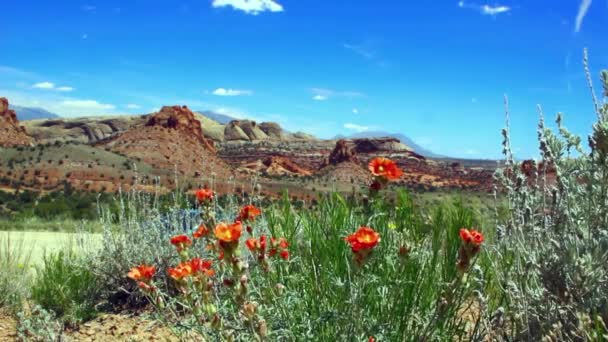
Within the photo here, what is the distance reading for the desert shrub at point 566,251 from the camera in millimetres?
2541

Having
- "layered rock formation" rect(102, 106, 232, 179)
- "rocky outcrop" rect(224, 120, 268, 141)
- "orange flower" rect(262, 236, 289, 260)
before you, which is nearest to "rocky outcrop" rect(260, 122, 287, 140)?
"rocky outcrop" rect(224, 120, 268, 141)

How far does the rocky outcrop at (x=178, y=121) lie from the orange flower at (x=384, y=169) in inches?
2512

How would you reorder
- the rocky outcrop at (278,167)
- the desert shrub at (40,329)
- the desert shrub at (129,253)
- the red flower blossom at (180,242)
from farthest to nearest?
the rocky outcrop at (278,167) → the desert shrub at (129,253) → the desert shrub at (40,329) → the red flower blossom at (180,242)

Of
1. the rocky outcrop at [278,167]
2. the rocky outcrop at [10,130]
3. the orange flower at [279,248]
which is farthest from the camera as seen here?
the rocky outcrop at [278,167]

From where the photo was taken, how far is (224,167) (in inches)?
2333

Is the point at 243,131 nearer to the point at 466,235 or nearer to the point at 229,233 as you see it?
the point at 229,233

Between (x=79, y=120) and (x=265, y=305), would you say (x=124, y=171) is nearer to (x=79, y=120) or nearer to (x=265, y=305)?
(x=265, y=305)

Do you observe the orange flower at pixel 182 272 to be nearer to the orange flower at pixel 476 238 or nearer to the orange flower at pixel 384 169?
the orange flower at pixel 384 169

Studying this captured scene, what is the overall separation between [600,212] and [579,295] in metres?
0.39

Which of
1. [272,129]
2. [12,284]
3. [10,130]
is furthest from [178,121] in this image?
[272,129]

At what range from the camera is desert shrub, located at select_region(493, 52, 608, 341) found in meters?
2.54

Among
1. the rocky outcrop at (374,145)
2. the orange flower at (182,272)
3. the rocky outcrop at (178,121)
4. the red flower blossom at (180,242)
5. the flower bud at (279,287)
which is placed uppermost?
the rocky outcrop at (178,121)

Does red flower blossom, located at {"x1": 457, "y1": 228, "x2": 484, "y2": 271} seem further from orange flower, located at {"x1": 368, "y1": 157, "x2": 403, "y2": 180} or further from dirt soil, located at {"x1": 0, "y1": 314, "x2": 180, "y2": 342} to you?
dirt soil, located at {"x1": 0, "y1": 314, "x2": 180, "y2": 342}

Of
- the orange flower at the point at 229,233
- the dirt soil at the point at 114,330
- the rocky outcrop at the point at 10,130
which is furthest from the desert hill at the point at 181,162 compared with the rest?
the orange flower at the point at 229,233
